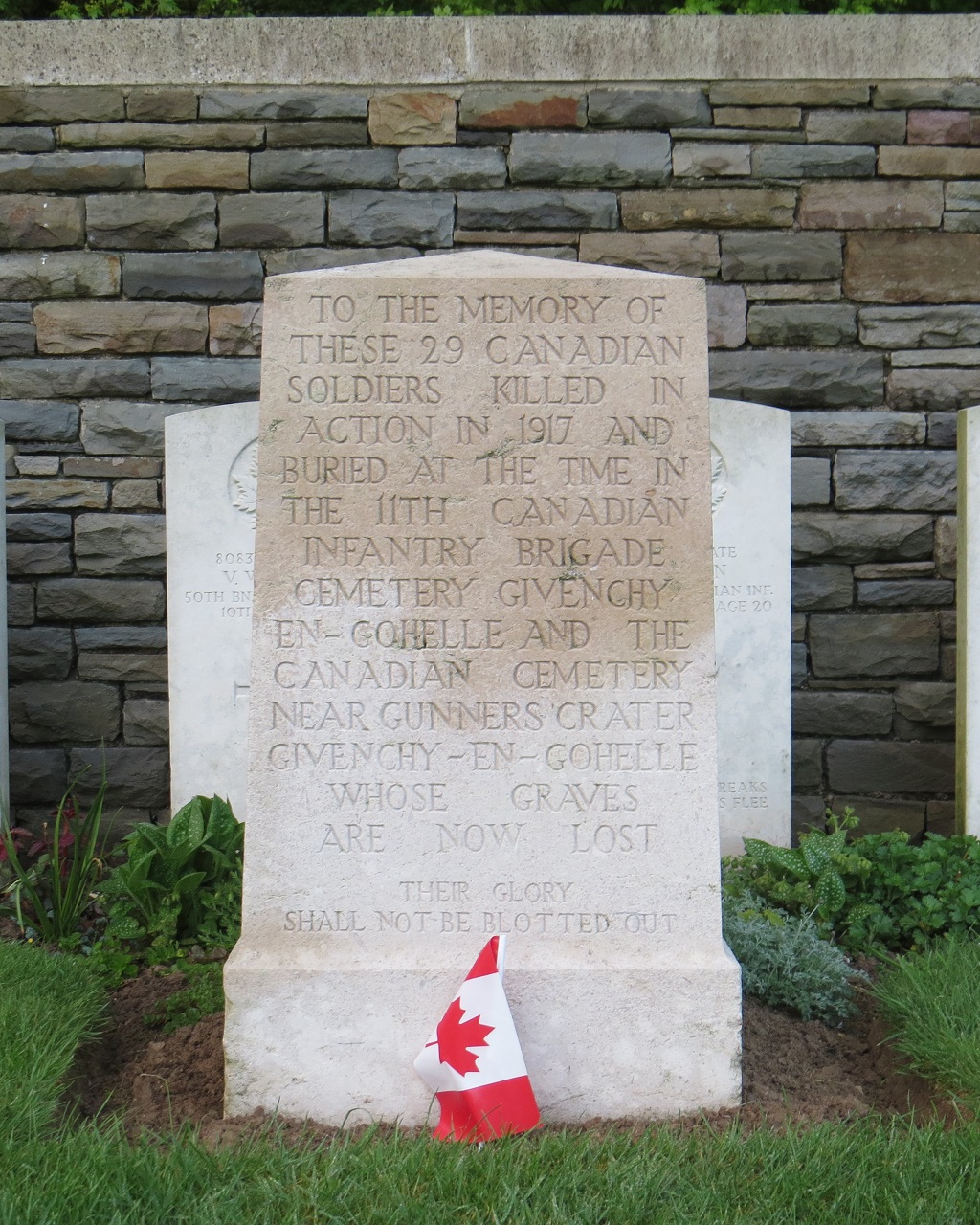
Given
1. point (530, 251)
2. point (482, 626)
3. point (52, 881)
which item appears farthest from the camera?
point (530, 251)

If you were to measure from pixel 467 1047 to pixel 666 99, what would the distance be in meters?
4.12

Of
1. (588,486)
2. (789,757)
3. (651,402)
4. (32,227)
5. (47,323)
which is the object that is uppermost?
(32,227)

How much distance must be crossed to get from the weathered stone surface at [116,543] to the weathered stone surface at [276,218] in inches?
51.2

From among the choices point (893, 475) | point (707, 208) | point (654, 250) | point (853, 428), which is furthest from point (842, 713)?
point (707, 208)

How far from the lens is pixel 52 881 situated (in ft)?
12.5

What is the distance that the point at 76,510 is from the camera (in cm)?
503

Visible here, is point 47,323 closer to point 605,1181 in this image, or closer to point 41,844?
point 41,844

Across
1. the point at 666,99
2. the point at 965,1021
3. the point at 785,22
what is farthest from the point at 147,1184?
the point at 785,22

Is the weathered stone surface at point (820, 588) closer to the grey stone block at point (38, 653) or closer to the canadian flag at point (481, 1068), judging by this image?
the canadian flag at point (481, 1068)

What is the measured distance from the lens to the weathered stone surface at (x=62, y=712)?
16.5 feet

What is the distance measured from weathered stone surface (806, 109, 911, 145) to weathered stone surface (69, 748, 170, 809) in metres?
3.95

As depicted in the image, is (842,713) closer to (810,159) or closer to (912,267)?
(912,267)

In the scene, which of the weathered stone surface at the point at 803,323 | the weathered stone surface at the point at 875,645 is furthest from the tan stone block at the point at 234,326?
the weathered stone surface at the point at 875,645

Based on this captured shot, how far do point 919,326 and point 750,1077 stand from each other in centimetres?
357
